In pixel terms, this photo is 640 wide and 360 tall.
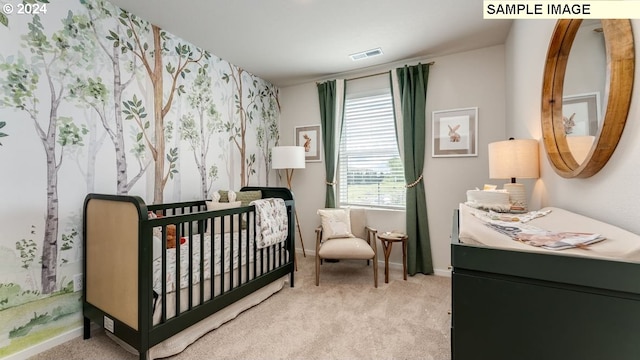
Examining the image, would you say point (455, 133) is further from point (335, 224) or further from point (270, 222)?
point (270, 222)

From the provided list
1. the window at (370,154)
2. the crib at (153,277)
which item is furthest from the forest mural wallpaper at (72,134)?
the window at (370,154)

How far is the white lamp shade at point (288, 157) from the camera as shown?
3.28 m

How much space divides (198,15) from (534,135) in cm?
272

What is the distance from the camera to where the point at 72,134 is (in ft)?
6.18

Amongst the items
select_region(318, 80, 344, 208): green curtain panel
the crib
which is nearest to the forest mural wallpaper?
the crib

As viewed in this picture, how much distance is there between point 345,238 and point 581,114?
2252 millimetres

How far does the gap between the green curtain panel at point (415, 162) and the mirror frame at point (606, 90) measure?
167cm

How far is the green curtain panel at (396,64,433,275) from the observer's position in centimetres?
302

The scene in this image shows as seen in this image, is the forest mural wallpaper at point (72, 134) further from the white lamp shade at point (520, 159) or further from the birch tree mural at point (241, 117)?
the white lamp shade at point (520, 159)

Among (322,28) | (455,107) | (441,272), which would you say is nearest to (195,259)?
(322,28)

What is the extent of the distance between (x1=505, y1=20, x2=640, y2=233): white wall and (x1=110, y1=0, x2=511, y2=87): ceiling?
52cm

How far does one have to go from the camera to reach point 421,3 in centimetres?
208

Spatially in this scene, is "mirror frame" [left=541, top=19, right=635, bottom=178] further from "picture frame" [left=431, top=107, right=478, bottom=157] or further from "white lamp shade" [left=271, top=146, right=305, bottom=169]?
"white lamp shade" [left=271, top=146, right=305, bottom=169]

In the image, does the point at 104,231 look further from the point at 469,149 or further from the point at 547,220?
the point at 469,149
